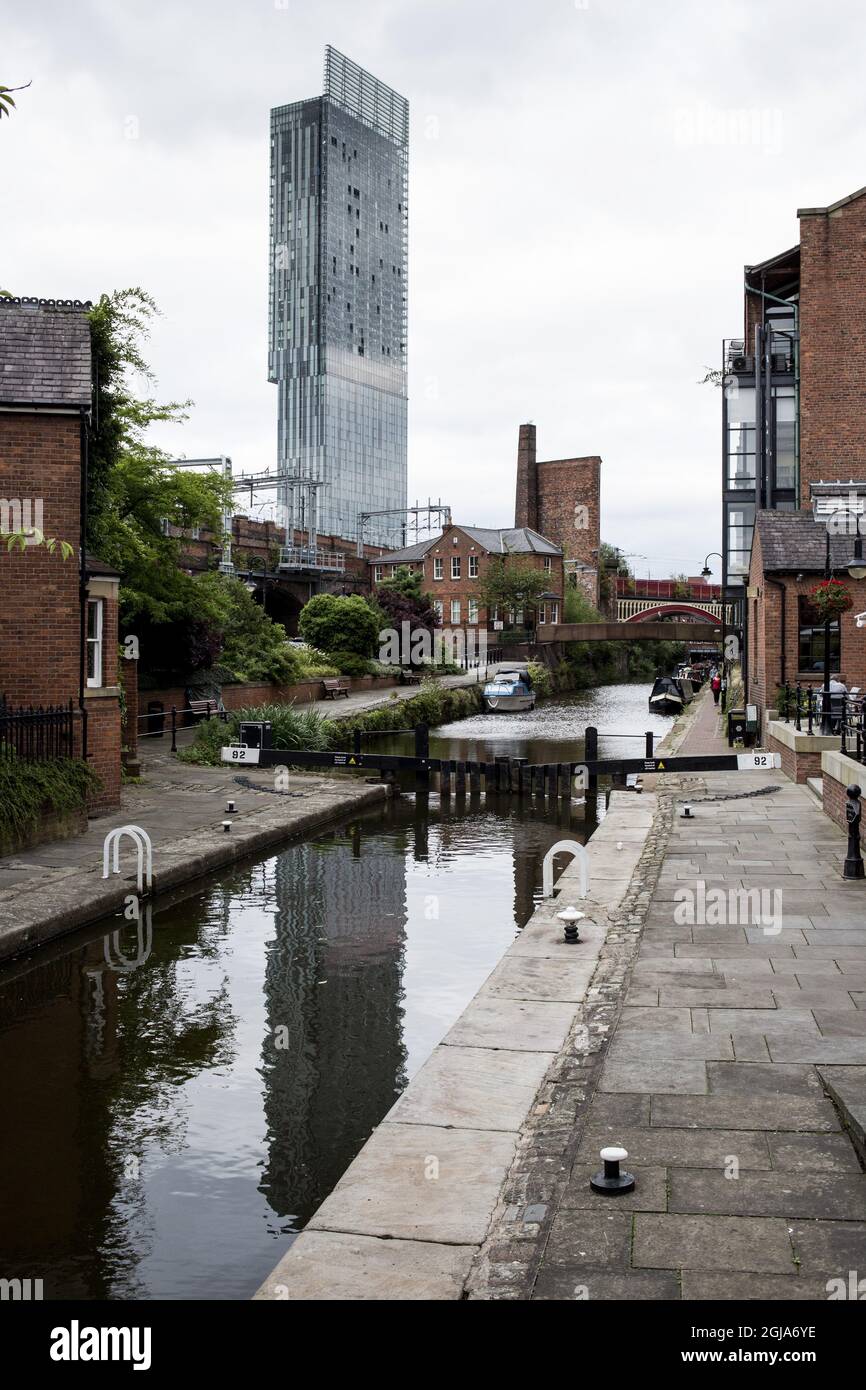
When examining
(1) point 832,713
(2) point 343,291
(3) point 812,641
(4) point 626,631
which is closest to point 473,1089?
(1) point 832,713

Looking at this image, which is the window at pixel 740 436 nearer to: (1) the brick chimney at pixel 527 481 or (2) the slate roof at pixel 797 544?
(2) the slate roof at pixel 797 544

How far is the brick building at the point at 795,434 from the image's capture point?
2606cm

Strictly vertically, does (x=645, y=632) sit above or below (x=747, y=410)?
below

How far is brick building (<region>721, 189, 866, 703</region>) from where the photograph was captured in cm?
2606

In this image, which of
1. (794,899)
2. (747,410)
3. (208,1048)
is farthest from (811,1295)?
(747,410)

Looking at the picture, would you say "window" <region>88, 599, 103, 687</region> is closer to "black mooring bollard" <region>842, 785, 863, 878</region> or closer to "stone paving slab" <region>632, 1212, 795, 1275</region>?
"black mooring bollard" <region>842, 785, 863, 878</region>

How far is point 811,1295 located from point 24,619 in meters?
15.0

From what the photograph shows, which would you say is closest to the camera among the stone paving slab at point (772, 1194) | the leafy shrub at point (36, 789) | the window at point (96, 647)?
the stone paving slab at point (772, 1194)

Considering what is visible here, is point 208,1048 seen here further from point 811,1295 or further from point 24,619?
point 24,619

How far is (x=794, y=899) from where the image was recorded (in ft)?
38.3

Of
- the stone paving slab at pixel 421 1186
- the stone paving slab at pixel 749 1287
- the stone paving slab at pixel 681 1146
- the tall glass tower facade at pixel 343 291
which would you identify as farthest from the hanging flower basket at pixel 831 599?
the tall glass tower facade at pixel 343 291

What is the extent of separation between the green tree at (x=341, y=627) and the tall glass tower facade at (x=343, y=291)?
295ft

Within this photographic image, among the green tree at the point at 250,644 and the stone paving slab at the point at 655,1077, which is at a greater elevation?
the green tree at the point at 250,644

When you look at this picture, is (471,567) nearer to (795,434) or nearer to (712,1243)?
(795,434)
